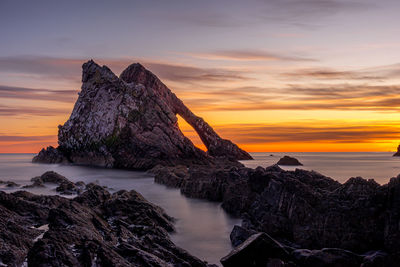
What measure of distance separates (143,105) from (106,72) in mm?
10683

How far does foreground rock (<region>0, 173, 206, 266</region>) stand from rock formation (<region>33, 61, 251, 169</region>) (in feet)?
138

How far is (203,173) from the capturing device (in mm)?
25531

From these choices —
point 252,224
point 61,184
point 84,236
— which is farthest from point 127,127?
point 84,236

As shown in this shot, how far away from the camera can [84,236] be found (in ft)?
26.7

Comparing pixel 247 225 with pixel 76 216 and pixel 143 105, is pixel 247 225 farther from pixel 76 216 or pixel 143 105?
pixel 143 105

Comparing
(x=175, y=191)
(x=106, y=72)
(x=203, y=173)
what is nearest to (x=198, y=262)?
(x=203, y=173)

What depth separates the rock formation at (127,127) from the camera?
6012 centimetres

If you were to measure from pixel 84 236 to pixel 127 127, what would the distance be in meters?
54.9

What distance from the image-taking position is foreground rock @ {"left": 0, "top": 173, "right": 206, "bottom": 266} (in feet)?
23.2

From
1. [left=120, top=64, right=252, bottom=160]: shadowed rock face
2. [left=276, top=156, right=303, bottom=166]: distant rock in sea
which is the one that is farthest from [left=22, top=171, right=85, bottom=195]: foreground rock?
[left=276, top=156, right=303, bottom=166]: distant rock in sea

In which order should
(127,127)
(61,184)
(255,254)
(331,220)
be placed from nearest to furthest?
(255,254)
(331,220)
(61,184)
(127,127)

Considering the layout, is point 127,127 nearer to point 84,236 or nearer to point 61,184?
point 61,184

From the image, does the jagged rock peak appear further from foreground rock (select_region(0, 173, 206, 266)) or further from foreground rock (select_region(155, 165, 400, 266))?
foreground rock (select_region(155, 165, 400, 266))

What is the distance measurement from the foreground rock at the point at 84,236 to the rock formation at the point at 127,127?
42.1 m
